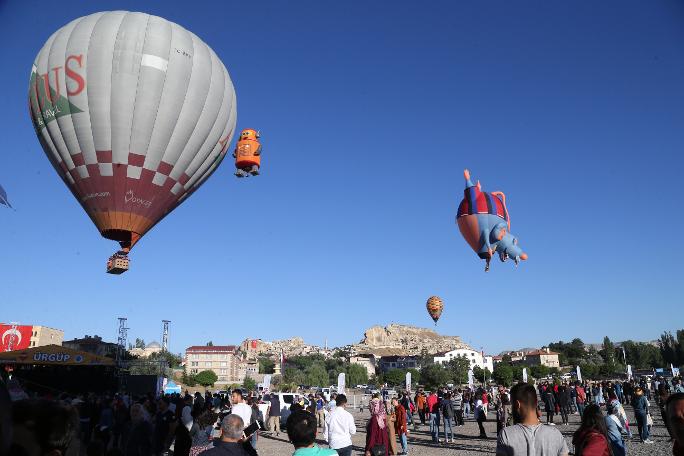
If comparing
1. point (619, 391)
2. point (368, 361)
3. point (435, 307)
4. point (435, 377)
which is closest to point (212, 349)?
point (368, 361)

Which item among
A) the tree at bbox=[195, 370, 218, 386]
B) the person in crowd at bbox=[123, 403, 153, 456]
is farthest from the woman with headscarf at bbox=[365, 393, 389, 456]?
the tree at bbox=[195, 370, 218, 386]

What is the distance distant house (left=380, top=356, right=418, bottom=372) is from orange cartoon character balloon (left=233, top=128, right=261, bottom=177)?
12549 cm

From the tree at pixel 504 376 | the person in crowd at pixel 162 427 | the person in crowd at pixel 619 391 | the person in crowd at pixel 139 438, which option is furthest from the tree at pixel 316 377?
the person in crowd at pixel 139 438

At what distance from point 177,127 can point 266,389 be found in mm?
11990

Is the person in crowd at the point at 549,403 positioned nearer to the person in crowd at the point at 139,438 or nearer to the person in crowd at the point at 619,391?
A: the person in crowd at the point at 619,391

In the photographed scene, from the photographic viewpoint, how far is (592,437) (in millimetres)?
3803

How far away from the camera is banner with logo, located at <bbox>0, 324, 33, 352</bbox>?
62.2m

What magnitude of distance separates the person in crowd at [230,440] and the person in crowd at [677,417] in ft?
9.45

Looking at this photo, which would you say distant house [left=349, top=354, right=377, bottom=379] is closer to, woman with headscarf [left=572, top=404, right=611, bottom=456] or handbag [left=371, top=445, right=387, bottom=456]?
handbag [left=371, top=445, right=387, bottom=456]

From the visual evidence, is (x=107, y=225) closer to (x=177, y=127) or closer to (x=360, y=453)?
(x=177, y=127)

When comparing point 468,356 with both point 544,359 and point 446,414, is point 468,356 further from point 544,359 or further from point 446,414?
point 446,414

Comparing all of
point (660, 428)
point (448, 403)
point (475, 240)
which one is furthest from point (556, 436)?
point (475, 240)

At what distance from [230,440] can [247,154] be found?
2016cm

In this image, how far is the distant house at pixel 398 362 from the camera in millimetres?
144250
